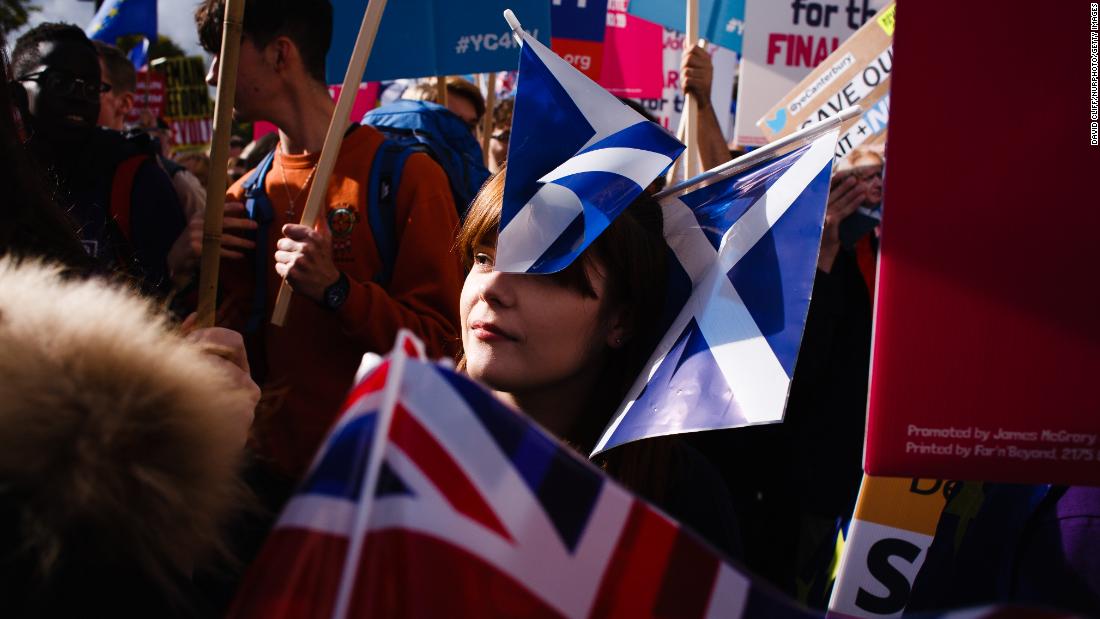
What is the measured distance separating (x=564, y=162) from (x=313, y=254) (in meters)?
0.78

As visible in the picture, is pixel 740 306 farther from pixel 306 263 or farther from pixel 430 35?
pixel 430 35

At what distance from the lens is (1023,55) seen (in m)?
1.42

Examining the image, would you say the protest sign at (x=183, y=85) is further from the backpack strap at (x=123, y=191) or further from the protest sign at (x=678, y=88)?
the backpack strap at (x=123, y=191)

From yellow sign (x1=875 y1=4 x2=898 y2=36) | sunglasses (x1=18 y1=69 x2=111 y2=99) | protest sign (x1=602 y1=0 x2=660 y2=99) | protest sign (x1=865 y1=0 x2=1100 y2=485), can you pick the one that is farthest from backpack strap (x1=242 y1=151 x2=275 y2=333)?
protest sign (x1=602 y1=0 x2=660 y2=99)

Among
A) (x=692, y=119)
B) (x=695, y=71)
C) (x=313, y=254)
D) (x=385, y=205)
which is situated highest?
(x=695, y=71)

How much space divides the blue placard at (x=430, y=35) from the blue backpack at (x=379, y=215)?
845 millimetres

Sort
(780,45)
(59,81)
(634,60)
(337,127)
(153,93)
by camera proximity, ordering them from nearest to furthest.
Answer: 1. (337,127)
2. (59,81)
3. (780,45)
4. (634,60)
5. (153,93)

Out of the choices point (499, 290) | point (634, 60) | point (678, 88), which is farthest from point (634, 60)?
point (499, 290)

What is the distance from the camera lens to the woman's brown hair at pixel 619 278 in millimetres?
1915

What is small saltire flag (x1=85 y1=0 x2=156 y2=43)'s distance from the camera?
5.15 metres

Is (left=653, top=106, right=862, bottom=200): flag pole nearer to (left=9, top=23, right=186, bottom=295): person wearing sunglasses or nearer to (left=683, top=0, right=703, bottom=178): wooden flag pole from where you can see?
(left=683, top=0, right=703, bottom=178): wooden flag pole

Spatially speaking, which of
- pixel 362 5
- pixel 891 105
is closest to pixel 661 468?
pixel 891 105

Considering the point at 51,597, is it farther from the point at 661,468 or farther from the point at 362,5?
the point at 362,5

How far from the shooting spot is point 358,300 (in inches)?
96.4
